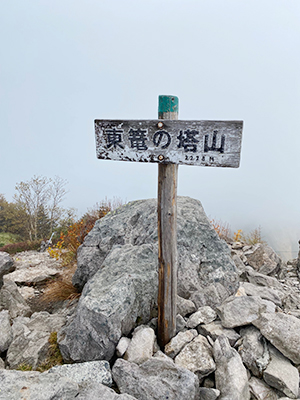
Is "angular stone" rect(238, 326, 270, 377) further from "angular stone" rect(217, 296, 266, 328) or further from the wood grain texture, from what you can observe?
the wood grain texture

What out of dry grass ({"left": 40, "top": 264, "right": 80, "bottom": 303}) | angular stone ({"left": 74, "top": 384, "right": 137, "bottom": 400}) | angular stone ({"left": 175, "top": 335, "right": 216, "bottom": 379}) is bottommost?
dry grass ({"left": 40, "top": 264, "right": 80, "bottom": 303})

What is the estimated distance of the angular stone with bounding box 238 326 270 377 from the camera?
3486 mm

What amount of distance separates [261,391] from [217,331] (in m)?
0.82

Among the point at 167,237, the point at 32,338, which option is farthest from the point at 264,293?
the point at 32,338

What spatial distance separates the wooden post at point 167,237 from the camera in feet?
11.8

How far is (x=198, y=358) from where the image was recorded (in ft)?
11.6

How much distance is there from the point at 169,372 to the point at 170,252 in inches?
52.7

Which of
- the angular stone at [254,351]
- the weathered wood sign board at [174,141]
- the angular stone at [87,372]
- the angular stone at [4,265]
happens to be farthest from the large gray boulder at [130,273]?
the angular stone at [4,265]

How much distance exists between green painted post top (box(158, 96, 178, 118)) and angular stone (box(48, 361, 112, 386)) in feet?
10.1

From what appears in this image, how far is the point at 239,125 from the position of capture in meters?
3.21

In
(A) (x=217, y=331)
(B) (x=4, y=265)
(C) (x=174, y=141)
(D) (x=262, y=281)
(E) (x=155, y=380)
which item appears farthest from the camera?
(B) (x=4, y=265)

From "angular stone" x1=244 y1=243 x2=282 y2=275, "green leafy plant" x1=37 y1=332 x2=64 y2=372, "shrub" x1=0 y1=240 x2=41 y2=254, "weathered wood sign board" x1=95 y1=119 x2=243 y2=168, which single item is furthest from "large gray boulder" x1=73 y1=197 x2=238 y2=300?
"shrub" x1=0 y1=240 x2=41 y2=254

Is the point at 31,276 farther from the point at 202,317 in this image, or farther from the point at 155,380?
the point at 155,380

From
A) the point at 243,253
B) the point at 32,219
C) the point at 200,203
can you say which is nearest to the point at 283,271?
the point at 243,253
